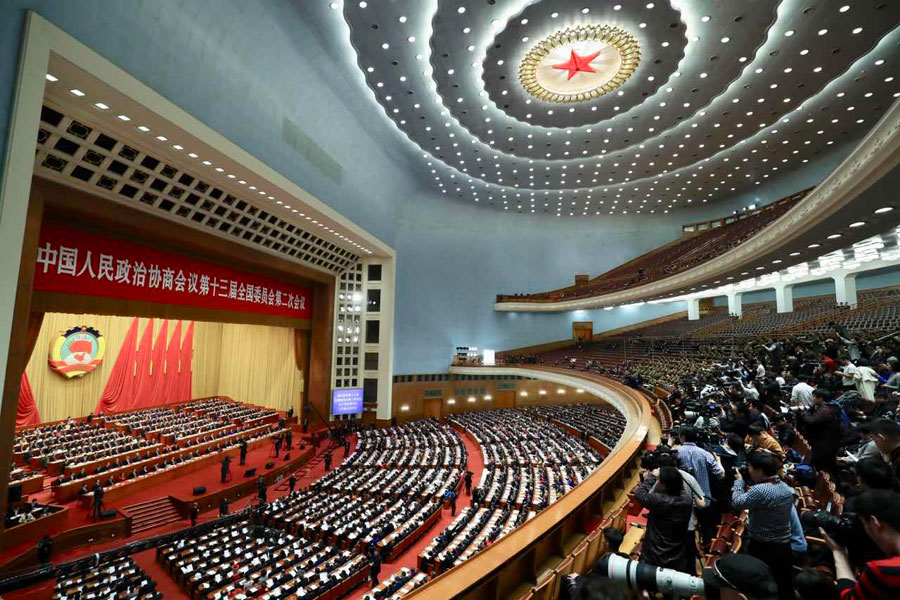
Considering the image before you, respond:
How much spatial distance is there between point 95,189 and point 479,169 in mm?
13931

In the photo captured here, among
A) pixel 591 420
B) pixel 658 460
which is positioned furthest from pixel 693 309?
pixel 658 460

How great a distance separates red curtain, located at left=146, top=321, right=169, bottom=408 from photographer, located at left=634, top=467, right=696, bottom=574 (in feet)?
71.6

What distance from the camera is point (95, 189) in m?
9.16

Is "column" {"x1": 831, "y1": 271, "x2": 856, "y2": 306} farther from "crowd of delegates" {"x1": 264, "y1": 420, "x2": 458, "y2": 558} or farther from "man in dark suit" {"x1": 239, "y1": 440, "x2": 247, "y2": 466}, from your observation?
"man in dark suit" {"x1": 239, "y1": 440, "x2": 247, "y2": 466}

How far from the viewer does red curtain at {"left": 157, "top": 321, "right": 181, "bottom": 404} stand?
19.1 meters

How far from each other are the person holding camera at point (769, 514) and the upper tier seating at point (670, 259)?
13529 millimetres

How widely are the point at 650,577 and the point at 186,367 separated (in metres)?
23.2

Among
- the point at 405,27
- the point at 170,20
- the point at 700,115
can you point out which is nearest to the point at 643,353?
the point at 700,115

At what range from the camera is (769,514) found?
2.20 metres

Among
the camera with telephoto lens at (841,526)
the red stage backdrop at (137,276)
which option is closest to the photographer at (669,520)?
the camera with telephoto lens at (841,526)

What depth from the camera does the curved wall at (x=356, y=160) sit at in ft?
24.5

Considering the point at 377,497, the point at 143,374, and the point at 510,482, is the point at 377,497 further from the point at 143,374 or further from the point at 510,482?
the point at 143,374

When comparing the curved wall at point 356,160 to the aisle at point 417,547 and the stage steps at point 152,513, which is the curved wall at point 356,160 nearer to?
the aisle at point 417,547

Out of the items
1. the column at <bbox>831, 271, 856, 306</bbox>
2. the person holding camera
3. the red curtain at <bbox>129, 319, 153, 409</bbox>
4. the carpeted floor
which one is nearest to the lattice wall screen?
the carpeted floor
